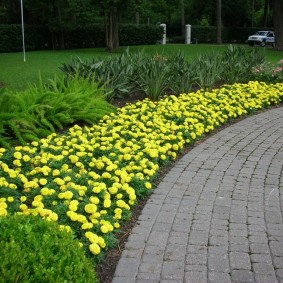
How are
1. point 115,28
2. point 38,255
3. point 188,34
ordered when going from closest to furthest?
1. point 38,255
2. point 115,28
3. point 188,34

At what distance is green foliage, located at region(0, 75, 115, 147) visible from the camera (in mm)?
5703

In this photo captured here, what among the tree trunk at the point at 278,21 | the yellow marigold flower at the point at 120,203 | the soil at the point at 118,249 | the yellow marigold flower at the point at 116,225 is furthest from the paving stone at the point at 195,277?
the tree trunk at the point at 278,21

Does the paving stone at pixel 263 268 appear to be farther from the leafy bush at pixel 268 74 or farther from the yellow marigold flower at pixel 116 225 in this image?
the leafy bush at pixel 268 74

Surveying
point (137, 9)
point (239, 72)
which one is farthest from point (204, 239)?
point (137, 9)

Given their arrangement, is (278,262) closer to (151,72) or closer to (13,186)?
(13,186)

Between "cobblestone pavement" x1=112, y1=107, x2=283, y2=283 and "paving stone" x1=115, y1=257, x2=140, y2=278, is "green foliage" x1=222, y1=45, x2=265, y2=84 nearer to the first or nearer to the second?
"cobblestone pavement" x1=112, y1=107, x2=283, y2=283

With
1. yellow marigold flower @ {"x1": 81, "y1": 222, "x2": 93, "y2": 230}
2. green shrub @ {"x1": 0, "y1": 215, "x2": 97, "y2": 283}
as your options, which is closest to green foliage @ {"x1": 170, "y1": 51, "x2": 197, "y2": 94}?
yellow marigold flower @ {"x1": 81, "y1": 222, "x2": 93, "y2": 230}

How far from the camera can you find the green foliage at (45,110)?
570 centimetres

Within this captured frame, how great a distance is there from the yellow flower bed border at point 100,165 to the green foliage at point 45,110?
0.79ft

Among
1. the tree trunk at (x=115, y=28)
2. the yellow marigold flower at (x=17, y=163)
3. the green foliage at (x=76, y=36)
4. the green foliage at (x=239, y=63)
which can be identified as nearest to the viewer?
the yellow marigold flower at (x=17, y=163)

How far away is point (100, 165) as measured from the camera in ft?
15.3

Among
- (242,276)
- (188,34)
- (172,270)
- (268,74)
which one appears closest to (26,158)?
(172,270)

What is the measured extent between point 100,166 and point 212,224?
1397 millimetres

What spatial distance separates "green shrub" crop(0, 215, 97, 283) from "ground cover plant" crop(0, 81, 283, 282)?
0.43m
